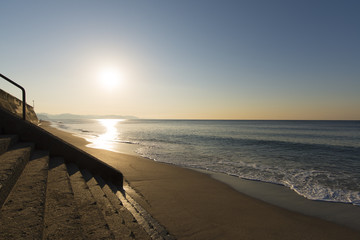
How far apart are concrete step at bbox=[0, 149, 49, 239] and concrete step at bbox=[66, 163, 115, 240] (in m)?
0.64

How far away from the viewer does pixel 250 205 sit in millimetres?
5723

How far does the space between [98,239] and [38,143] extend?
426 cm

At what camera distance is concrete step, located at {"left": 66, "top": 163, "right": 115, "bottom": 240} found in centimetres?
253

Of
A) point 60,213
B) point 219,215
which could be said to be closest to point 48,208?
point 60,213

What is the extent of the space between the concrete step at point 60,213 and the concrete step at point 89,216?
0.73 feet

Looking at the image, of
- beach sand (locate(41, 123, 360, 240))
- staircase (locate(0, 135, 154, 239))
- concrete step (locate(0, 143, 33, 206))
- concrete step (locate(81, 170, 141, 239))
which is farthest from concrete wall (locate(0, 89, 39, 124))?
beach sand (locate(41, 123, 360, 240))

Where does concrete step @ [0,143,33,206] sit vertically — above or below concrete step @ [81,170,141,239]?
above

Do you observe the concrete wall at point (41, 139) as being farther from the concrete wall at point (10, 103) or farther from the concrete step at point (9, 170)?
the concrete wall at point (10, 103)

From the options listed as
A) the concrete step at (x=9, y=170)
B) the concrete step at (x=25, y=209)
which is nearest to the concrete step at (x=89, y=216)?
the concrete step at (x=25, y=209)

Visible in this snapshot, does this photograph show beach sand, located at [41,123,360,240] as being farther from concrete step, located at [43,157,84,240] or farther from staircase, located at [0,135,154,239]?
concrete step, located at [43,157,84,240]

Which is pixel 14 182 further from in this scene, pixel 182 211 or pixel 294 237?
pixel 294 237

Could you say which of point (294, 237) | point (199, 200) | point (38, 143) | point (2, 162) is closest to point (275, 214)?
point (294, 237)

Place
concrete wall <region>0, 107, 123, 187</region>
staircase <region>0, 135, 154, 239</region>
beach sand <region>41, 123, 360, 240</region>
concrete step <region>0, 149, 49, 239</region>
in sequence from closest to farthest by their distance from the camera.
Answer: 1. concrete step <region>0, 149, 49, 239</region>
2. staircase <region>0, 135, 154, 239</region>
3. beach sand <region>41, 123, 360, 240</region>
4. concrete wall <region>0, 107, 123, 187</region>

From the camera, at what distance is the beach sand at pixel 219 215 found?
13.7 feet
